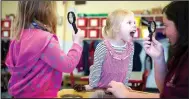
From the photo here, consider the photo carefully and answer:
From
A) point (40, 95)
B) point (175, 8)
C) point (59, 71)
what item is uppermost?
point (175, 8)

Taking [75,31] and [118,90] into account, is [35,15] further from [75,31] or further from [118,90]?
[118,90]

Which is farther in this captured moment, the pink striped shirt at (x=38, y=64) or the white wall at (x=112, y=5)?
the white wall at (x=112, y=5)

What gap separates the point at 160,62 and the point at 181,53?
15cm

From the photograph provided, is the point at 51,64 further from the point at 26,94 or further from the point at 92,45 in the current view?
the point at 92,45

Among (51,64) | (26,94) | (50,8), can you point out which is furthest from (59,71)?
(50,8)

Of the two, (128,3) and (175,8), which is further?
(128,3)

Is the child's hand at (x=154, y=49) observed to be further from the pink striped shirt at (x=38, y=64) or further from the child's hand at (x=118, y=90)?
the pink striped shirt at (x=38, y=64)

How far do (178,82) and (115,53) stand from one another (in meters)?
0.82

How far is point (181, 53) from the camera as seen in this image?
103 cm

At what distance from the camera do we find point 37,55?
113 centimetres

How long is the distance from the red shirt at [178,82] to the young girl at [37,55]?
425 millimetres

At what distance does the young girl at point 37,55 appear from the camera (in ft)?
3.70

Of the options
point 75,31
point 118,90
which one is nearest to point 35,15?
point 75,31

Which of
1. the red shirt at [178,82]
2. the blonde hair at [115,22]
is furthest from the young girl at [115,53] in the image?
the red shirt at [178,82]
